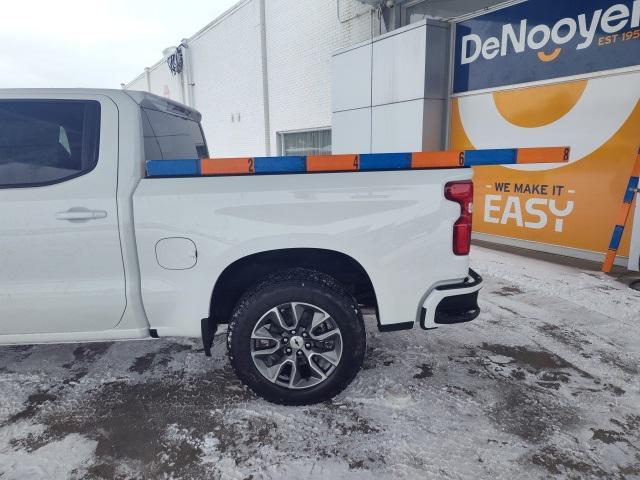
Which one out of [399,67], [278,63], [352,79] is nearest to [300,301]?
[399,67]

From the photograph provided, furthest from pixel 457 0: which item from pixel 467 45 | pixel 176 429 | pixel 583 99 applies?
pixel 176 429

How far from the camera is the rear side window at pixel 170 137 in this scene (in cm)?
273

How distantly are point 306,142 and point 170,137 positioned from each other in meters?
10.1

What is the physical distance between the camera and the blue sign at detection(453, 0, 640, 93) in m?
5.39

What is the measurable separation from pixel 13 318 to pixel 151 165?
1.25m

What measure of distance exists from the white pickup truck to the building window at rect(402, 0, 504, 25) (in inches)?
319

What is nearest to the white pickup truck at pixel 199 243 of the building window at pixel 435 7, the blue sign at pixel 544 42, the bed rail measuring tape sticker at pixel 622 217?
the bed rail measuring tape sticker at pixel 622 217

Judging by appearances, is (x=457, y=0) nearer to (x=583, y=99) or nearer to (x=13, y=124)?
(x=583, y=99)

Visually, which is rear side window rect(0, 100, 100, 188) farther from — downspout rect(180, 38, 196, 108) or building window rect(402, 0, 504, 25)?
downspout rect(180, 38, 196, 108)

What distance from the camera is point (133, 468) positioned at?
222 cm

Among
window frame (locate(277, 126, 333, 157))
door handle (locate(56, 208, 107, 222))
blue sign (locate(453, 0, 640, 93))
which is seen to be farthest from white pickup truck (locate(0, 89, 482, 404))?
window frame (locate(277, 126, 333, 157))

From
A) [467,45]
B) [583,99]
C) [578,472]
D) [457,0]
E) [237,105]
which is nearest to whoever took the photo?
[578,472]

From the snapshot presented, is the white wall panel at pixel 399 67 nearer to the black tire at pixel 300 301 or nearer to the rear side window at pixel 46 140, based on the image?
the black tire at pixel 300 301

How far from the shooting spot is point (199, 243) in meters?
2.48
